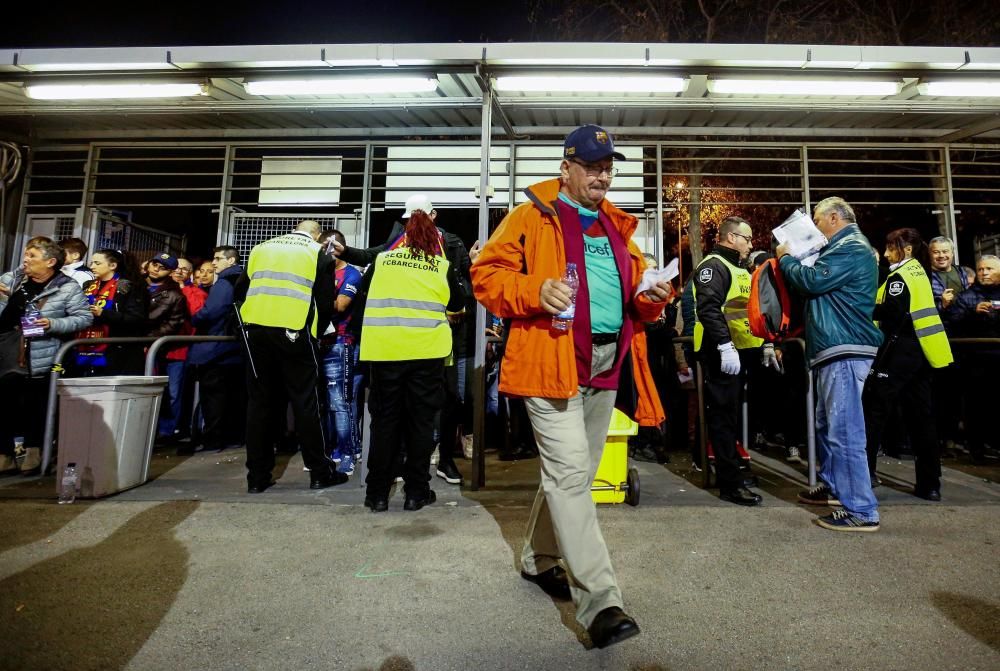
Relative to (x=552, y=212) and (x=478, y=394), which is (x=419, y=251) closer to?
(x=478, y=394)

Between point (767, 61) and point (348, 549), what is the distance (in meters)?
5.31

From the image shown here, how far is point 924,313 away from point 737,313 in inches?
55.7

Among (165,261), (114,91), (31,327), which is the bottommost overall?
(31,327)

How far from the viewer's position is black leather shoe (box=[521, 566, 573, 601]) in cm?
282

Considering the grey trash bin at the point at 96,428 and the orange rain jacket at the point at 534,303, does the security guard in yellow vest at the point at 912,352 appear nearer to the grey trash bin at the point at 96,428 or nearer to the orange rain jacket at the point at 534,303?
the orange rain jacket at the point at 534,303

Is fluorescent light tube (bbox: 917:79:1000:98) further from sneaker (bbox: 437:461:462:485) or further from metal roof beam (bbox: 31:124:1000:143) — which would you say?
sneaker (bbox: 437:461:462:485)

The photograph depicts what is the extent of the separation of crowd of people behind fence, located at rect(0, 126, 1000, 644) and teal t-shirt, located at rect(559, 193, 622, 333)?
1cm

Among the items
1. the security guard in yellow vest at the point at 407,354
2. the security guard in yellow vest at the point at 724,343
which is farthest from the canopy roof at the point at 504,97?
the security guard in yellow vest at the point at 407,354

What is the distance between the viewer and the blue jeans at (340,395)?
5.71 meters

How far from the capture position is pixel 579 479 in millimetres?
2539

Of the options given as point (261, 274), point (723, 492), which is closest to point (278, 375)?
point (261, 274)

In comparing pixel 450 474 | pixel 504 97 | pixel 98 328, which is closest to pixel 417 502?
pixel 450 474

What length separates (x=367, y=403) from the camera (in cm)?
460

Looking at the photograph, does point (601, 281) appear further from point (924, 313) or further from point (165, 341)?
point (165, 341)
